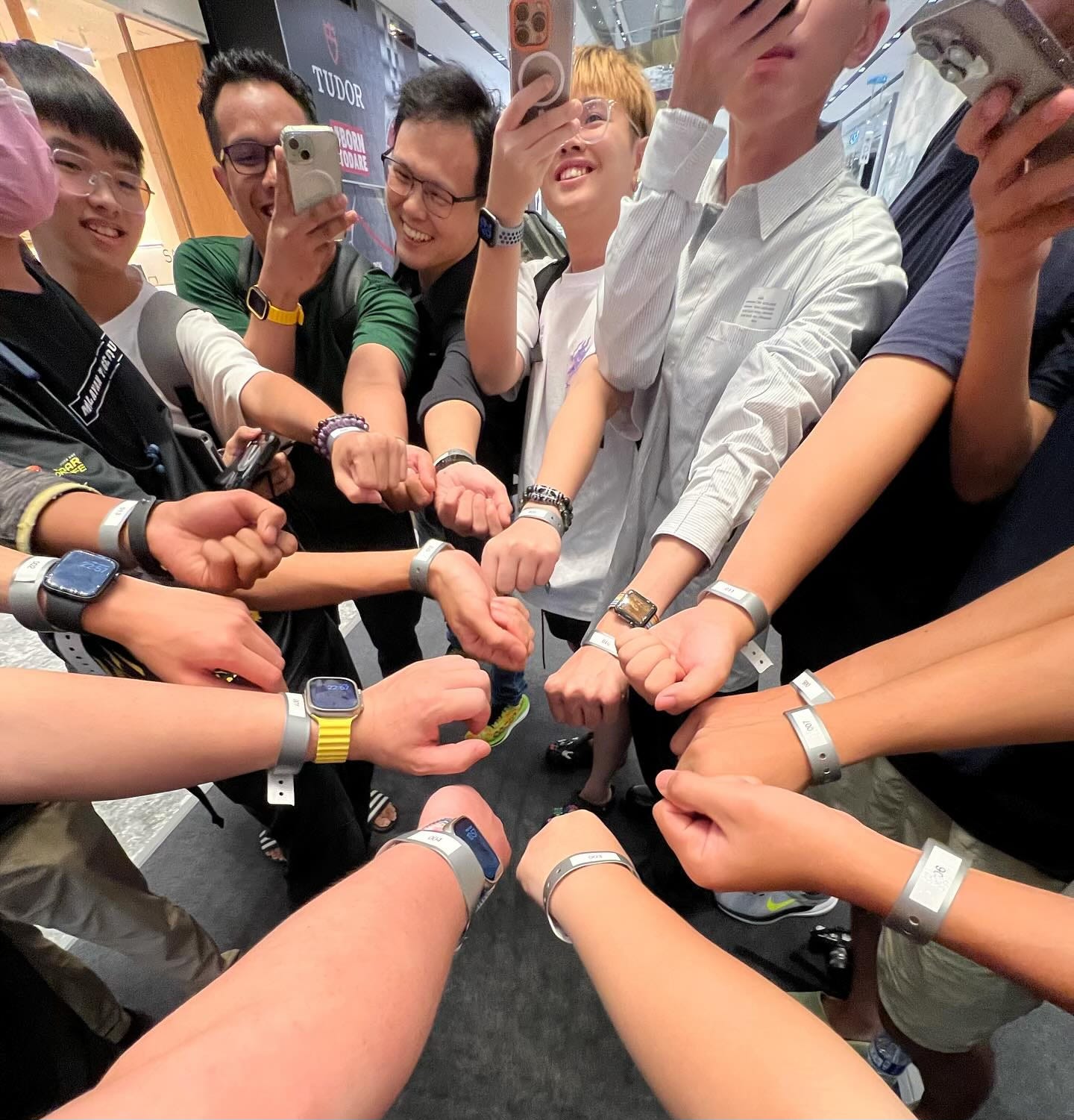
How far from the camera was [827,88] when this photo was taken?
2.21 ft

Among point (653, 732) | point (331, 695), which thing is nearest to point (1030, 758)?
point (653, 732)

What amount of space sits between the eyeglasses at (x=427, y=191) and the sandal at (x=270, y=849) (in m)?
1.45

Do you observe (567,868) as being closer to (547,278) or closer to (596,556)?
(596,556)

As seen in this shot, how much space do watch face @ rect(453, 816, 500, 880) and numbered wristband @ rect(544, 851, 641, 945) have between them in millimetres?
79

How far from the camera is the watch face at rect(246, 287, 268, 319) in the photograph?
3.14 ft

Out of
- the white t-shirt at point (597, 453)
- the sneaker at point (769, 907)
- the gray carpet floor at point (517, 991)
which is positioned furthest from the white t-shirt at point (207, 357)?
the sneaker at point (769, 907)

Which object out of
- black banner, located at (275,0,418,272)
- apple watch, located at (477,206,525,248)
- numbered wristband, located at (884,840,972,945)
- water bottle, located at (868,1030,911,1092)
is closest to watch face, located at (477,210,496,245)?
apple watch, located at (477,206,525,248)

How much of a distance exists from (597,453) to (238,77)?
0.98 meters

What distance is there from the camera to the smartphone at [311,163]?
2.59ft

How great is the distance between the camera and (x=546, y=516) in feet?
2.81

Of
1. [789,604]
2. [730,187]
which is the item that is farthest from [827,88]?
[789,604]

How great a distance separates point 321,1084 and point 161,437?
3.00 feet

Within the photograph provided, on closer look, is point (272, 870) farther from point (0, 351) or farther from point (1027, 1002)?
point (1027, 1002)

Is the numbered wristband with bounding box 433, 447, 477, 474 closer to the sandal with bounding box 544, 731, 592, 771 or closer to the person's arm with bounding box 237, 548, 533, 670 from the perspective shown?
the person's arm with bounding box 237, 548, 533, 670
